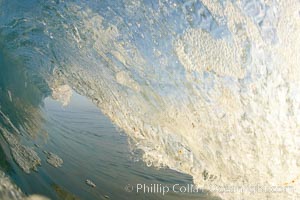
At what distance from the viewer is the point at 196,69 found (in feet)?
13.0

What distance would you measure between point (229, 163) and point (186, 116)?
0.83 meters

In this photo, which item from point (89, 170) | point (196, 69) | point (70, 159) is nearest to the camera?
point (196, 69)

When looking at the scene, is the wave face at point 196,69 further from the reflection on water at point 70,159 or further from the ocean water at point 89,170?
the ocean water at point 89,170

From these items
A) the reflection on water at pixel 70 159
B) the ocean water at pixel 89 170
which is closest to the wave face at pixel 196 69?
the reflection on water at pixel 70 159

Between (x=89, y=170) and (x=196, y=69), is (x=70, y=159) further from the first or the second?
(x=196, y=69)

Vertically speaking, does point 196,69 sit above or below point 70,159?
above

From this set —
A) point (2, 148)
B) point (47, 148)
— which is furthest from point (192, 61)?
point (47, 148)

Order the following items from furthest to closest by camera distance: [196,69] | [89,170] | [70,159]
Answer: [70,159] → [89,170] → [196,69]

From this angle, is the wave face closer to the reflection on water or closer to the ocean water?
the reflection on water

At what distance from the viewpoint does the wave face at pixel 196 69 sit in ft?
10.9

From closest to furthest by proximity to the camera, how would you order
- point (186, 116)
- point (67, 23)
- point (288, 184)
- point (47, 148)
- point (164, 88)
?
point (288, 184), point (186, 116), point (164, 88), point (67, 23), point (47, 148)

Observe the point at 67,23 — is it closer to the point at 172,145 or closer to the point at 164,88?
the point at 164,88

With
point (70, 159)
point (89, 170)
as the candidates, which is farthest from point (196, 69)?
point (70, 159)

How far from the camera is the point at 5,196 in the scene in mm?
2689
